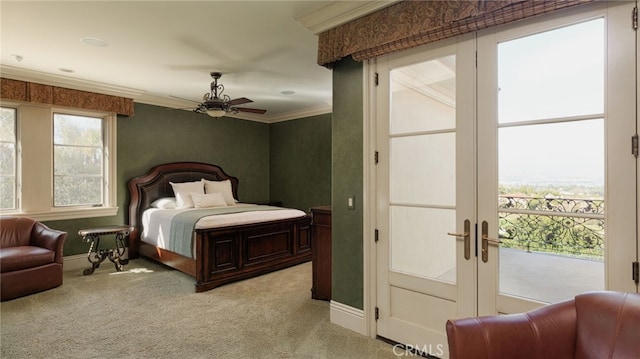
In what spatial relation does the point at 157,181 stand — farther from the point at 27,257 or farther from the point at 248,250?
the point at 248,250

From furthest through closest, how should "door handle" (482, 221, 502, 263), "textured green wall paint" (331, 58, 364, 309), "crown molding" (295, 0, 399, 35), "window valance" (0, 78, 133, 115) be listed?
"window valance" (0, 78, 133, 115), "textured green wall paint" (331, 58, 364, 309), "crown molding" (295, 0, 399, 35), "door handle" (482, 221, 502, 263)

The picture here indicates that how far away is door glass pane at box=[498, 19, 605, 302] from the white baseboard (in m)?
1.15

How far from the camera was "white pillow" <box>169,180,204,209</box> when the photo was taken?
519 centimetres

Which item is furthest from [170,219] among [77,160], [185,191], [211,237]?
[77,160]

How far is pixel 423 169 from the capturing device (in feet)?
7.85

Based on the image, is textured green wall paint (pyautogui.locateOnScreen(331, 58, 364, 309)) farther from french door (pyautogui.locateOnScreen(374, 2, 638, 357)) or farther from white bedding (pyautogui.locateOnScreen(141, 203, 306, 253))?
white bedding (pyautogui.locateOnScreen(141, 203, 306, 253))

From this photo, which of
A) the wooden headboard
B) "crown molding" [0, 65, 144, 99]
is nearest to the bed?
the wooden headboard

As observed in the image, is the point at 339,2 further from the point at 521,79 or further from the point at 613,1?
the point at 613,1

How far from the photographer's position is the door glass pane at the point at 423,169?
225cm

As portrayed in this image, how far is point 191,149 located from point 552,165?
568 centimetres

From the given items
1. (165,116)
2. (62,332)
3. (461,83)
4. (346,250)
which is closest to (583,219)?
(461,83)

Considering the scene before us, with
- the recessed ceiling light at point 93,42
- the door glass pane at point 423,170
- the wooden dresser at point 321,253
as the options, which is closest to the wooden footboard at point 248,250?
the wooden dresser at point 321,253

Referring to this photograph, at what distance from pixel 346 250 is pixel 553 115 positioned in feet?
5.81

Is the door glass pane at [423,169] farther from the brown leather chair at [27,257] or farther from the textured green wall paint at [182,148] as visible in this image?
the textured green wall paint at [182,148]
